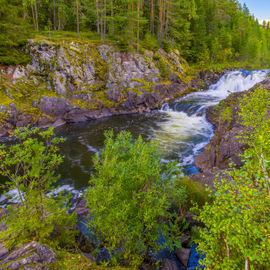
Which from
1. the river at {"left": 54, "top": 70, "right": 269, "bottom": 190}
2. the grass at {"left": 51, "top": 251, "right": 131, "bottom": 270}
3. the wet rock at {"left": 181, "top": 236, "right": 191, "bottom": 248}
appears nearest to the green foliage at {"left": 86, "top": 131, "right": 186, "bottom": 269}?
the grass at {"left": 51, "top": 251, "right": 131, "bottom": 270}

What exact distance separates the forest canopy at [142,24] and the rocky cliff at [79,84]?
288 cm

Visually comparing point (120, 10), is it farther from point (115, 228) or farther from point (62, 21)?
point (115, 228)

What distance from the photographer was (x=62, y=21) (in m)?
38.5

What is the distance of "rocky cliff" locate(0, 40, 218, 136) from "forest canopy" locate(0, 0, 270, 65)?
2.88m

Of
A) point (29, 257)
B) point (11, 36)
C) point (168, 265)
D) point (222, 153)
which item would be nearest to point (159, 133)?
point (222, 153)

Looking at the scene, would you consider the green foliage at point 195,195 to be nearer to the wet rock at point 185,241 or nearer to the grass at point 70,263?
the wet rock at point 185,241

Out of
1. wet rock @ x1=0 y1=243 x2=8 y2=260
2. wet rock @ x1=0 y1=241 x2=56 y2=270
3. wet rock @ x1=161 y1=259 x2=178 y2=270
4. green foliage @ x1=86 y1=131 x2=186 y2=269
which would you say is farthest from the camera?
wet rock @ x1=161 y1=259 x2=178 y2=270

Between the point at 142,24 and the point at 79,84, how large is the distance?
24.2 m

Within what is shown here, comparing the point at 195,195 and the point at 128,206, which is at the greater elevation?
the point at 128,206

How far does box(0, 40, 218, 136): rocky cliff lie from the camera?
2216 centimetres

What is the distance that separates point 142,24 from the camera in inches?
1608

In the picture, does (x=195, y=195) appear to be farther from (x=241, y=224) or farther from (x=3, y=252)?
(x=3, y=252)

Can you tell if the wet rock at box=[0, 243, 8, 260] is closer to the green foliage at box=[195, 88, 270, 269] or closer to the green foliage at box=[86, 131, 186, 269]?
the green foliage at box=[86, 131, 186, 269]

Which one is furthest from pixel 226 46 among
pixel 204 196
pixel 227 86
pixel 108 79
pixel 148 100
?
pixel 204 196
